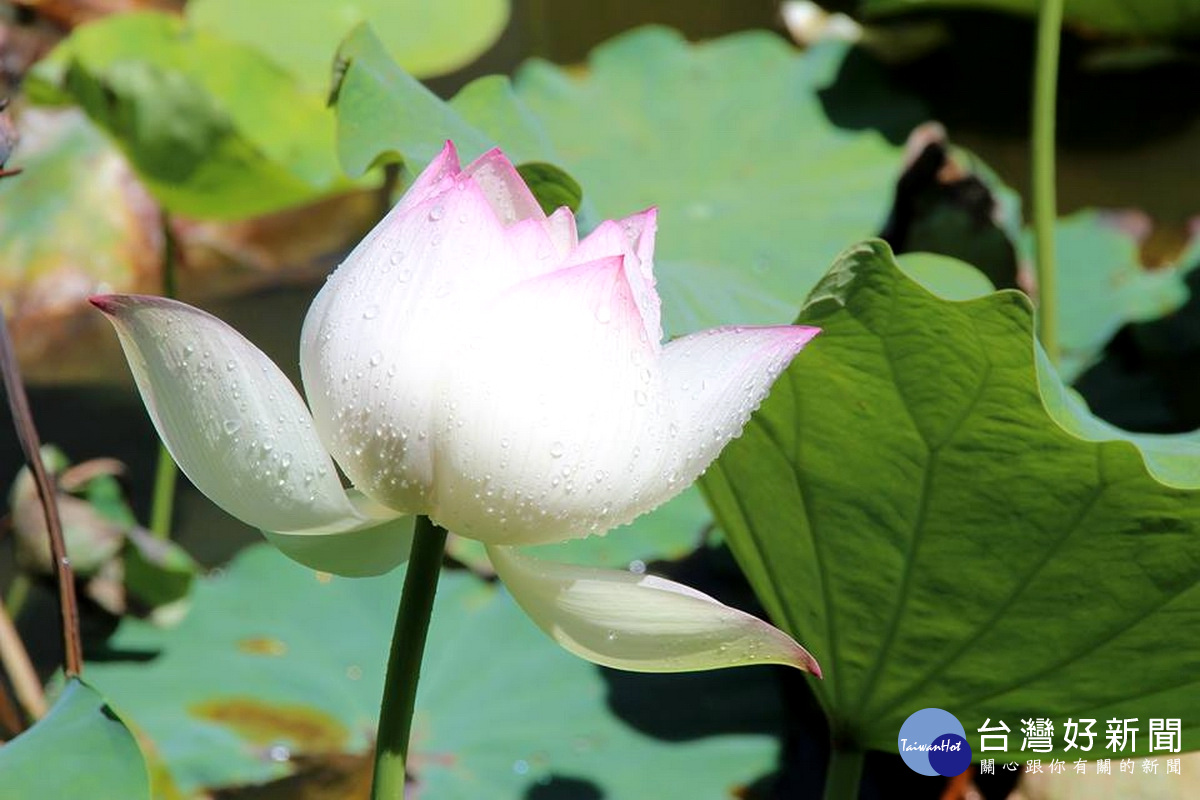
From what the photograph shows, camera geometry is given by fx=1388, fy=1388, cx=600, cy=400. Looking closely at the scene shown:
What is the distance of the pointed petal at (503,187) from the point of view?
53 cm

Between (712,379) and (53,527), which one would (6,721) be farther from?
(712,379)

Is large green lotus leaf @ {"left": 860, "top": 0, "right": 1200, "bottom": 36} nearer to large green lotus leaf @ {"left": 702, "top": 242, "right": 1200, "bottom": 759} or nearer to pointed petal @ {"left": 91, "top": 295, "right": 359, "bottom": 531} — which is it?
large green lotus leaf @ {"left": 702, "top": 242, "right": 1200, "bottom": 759}

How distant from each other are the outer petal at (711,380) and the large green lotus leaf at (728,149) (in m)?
0.92

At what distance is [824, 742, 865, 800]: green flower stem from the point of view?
0.79 meters

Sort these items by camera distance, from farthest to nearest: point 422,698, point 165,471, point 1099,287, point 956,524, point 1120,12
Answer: point 1120,12 < point 1099,287 < point 165,471 < point 422,698 < point 956,524

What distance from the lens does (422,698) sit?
1.14 metres

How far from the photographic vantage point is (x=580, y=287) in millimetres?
460

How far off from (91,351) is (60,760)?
1.42 metres

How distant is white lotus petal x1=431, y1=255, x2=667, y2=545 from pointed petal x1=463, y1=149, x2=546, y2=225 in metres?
0.08

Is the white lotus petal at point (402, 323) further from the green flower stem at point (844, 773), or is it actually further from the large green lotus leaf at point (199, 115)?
the large green lotus leaf at point (199, 115)

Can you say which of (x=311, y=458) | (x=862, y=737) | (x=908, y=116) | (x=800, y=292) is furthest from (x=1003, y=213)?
(x=311, y=458)

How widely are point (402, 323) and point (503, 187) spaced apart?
0.33ft

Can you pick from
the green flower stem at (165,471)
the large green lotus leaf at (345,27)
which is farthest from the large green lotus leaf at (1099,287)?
the large green lotus leaf at (345,27)

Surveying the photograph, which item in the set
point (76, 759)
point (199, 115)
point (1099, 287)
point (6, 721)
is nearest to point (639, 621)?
point (76, 759)
